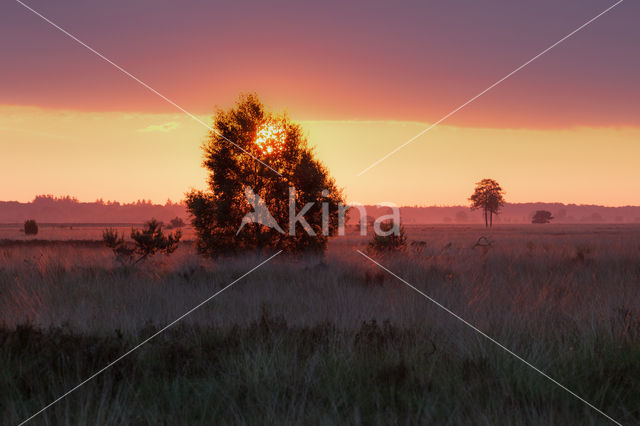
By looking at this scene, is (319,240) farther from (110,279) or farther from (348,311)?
(348,311)

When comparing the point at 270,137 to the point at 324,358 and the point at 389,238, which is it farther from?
the point at 324,358

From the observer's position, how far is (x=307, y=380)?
17.9ft

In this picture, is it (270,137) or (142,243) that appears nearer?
(142,243)

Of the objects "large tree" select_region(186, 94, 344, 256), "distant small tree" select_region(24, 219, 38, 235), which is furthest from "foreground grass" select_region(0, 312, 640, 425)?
"distant small tree" select_region(24, 219, 38, 235)

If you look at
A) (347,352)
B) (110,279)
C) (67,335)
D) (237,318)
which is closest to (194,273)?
(110,279)

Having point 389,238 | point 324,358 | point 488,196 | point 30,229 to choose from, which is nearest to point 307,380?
point 324,358

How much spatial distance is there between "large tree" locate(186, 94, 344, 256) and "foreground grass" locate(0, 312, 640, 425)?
49.9 ft

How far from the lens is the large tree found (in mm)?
22500

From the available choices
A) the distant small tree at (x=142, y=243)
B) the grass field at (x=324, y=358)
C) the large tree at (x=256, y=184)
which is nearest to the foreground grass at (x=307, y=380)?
the grass field at (x=324, y=358)

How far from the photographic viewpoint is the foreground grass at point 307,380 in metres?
4.76

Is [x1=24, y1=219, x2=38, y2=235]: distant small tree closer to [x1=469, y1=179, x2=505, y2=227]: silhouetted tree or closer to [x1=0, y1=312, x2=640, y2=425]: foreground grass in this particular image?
[x1=0, y1=312, x2=640, y2=425]: foreground grass

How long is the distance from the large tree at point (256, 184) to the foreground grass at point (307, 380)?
49.9 feet

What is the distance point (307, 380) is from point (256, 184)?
18.0 m

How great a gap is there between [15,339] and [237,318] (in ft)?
12.2
